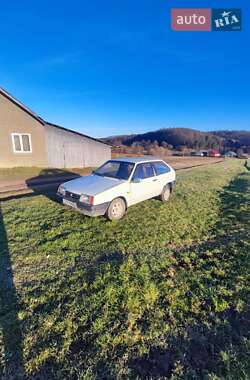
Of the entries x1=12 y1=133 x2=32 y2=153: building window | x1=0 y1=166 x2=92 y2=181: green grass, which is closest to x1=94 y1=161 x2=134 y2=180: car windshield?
x1=0 y1=166 x2=92 y2=181: green grass

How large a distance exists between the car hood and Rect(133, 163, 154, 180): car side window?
0.67 meters

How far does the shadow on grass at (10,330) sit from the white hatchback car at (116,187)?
2199mm

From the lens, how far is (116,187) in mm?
5430

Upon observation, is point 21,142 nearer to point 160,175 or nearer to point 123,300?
point 160,175

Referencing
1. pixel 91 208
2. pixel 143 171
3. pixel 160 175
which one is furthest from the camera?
pixel 160 175

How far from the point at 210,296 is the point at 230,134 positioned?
15721 centimetres

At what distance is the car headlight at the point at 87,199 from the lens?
4.96m

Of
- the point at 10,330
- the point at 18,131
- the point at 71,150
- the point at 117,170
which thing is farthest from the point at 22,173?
the point at 10,330

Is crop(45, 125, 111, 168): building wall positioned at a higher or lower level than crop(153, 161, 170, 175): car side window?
higher

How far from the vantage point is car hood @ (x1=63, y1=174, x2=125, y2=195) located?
205 inches

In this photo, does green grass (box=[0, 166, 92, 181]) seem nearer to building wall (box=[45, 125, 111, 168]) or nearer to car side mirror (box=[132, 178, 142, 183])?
building wall (box=[45, 125, 111, 168])

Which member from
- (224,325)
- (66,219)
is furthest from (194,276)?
(66,219)

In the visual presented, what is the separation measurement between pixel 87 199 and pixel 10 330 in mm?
3087

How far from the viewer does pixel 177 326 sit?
93.0 inches
